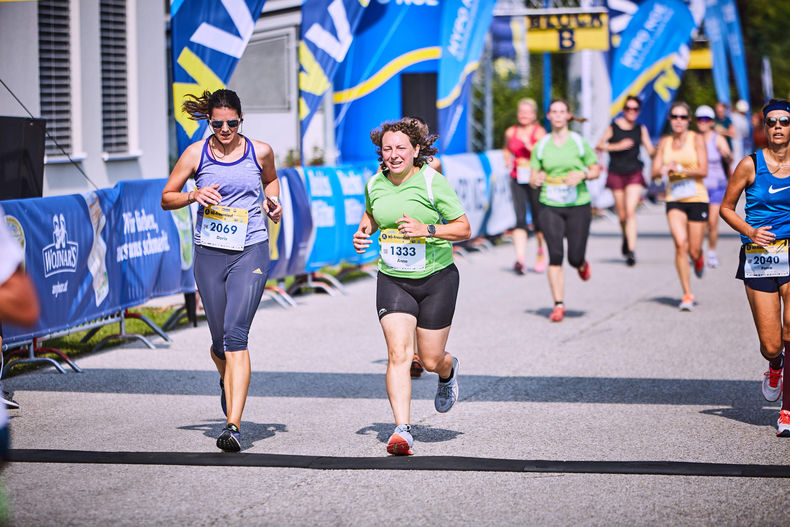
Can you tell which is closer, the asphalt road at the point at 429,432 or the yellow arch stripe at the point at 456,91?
the asphalt road at the point at 429,432

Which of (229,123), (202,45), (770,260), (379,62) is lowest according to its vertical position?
(770,260)

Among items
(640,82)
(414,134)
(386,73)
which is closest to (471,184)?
(386,73)

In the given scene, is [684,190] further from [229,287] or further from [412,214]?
[229,287]

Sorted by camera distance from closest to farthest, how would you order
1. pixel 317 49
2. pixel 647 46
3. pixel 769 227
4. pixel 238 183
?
1. pixel 238 183
2. pixel 769 227
3. pixel 317 49
4. pixel 647 46

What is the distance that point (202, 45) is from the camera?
10664 mm

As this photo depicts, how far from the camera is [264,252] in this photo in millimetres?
6844

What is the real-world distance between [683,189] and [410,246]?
252 inches

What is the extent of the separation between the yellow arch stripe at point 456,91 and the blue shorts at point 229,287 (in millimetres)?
11224

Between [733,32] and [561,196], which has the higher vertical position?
[733,32]

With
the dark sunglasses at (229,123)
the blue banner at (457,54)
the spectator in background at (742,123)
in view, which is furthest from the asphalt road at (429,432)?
the spectator in background at (742,123)

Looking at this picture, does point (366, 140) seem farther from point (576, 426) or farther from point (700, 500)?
point (700, 500)

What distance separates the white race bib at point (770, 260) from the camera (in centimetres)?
703

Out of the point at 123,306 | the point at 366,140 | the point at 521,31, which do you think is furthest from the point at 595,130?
the point at 123,306

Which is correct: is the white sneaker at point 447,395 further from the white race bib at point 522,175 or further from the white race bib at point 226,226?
the white race bib at point 522,175
